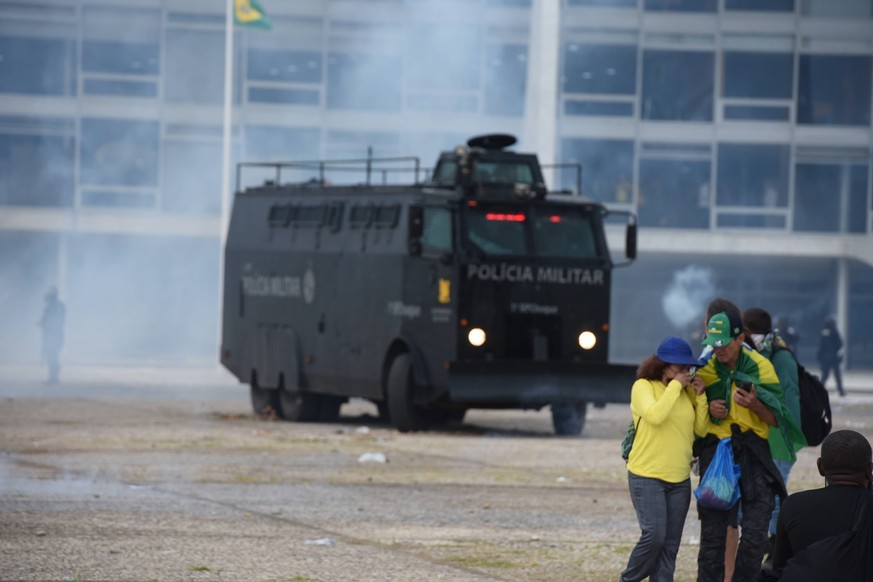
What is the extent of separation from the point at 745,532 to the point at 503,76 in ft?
103

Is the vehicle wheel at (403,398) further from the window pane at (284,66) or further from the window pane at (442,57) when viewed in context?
the window pane at (284,66)

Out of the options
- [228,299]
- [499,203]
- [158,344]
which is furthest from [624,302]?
[499,203]

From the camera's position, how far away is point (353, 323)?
22547 mm

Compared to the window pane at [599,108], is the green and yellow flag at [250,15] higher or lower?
higher

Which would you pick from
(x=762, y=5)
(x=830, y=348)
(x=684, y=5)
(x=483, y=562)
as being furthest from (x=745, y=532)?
(x=762, y=5)

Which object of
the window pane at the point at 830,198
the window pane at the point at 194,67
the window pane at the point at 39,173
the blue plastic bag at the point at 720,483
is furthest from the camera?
the window pane at the point at 830,198

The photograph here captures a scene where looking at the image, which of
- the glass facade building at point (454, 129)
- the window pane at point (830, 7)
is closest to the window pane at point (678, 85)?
the glass facade building at point (454, 129)

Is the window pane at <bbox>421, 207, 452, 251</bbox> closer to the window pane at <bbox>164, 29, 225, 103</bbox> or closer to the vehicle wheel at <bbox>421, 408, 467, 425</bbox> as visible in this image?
the vehicle wheel at <bbox>421, 408, 467, 425</bbox>

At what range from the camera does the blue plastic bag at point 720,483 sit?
29.5 ft

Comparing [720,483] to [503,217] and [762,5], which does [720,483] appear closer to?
[503,217]

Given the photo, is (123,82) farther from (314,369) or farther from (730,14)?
(314,369)

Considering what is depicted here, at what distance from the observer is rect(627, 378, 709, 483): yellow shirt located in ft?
29.0

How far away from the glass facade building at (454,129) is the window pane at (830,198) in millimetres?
52

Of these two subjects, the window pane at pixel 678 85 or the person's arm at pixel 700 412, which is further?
the window pane at pixel 678 85
